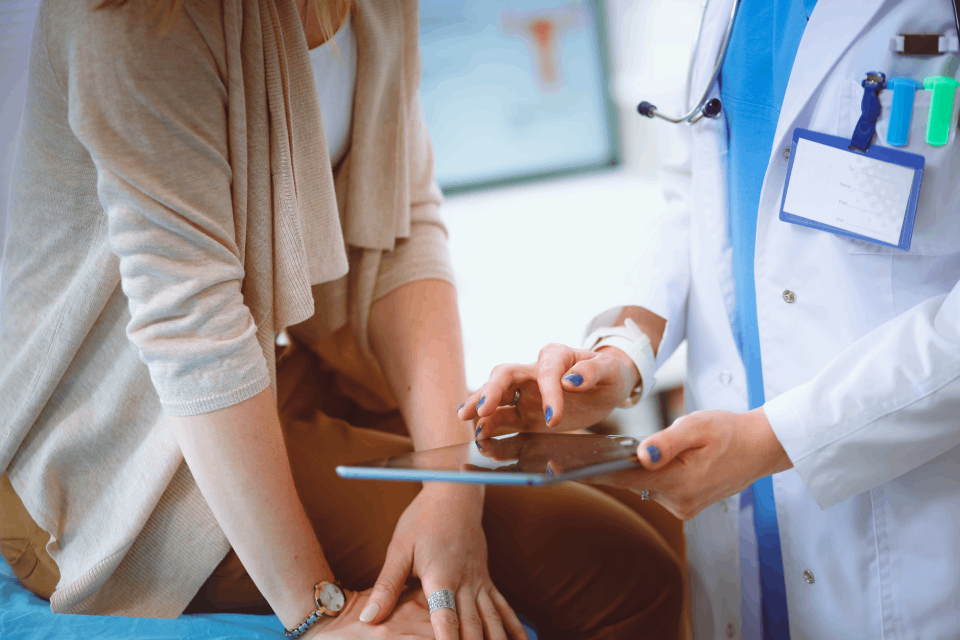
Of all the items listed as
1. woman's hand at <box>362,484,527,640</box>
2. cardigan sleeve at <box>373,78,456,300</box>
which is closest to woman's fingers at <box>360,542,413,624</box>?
woman's hand at <box>362,484,527,640</box>

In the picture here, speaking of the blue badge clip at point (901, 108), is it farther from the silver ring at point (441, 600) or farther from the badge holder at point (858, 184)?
the silver ring at point (441, 600)

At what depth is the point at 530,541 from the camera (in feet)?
2.84

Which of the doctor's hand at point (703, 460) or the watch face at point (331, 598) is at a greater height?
the doctor's hand at point (703, 460)

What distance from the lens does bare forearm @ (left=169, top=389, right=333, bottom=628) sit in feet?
2.16

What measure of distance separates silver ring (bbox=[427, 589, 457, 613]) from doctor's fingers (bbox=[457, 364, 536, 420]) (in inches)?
7.9

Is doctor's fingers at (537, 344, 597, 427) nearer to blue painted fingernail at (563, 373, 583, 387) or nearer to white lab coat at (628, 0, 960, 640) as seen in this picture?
blue painted fingernail at (563, 373, 583, 387)

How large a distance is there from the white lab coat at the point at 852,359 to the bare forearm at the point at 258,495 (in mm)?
547

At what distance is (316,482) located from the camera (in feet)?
2.76

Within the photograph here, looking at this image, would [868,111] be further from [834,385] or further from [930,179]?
[834,385]

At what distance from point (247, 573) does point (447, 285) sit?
456 millimetres

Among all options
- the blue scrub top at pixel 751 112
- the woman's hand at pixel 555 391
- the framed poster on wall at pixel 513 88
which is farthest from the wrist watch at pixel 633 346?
the framed poster on wall at pixel 513 88

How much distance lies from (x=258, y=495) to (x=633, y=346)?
20.5 inches

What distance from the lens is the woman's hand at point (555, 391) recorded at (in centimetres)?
70

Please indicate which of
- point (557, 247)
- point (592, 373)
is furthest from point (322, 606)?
point (557, 247)
